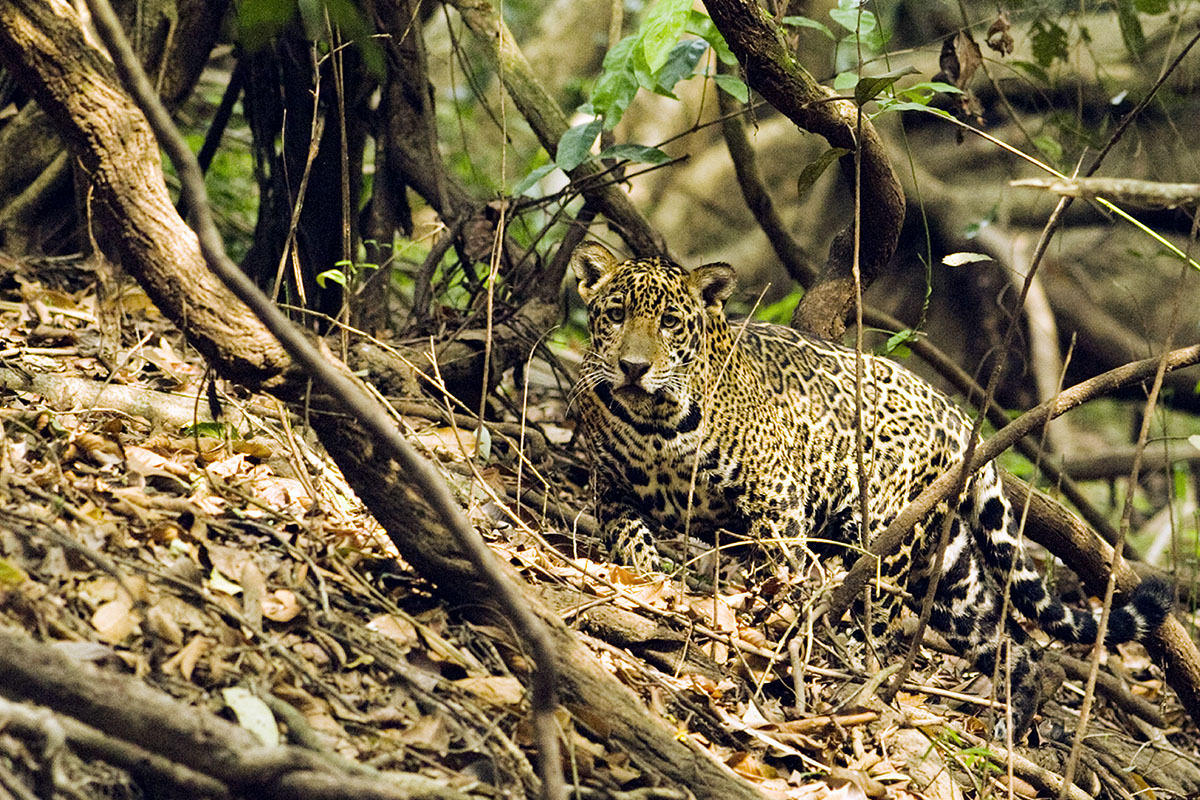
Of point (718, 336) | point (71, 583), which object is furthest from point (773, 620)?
point (71, 583)

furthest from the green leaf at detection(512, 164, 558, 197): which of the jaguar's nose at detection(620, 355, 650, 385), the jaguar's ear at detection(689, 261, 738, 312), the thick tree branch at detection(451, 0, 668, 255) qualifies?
the jaguar's nose at detection(620, 355, 650, 385)

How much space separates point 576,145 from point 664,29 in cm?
115

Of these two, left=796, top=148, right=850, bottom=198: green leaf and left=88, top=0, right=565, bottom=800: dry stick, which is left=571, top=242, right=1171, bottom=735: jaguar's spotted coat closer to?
left=796, top=148, right=850, bottom=198: green leaf

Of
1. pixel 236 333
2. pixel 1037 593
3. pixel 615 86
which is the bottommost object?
pixel 1037 593

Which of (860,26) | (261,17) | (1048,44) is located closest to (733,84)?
(860,26)

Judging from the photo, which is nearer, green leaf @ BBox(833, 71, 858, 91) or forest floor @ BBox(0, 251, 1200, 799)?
forest floor @ BBox(0, 251, 1200, 799)

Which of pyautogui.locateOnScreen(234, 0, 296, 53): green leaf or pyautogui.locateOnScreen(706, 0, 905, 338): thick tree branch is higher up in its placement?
pyautogui.locateOnScreen(706, 0, 905, 338): thick tree branch

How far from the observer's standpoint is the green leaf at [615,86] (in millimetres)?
6066

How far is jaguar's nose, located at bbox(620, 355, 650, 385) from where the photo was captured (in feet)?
19.3

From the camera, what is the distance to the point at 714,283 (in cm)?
642

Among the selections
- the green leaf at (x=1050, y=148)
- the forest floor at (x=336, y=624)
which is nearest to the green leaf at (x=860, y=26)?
the green leaf at (x=1050, y=148)

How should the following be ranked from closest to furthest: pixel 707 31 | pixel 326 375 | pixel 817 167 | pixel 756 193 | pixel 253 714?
pixel 326 375
pixel 253 714
pixel 817 167
pixel 707 31
pixel 756 193

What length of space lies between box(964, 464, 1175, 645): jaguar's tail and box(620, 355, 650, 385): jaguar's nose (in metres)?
1.90

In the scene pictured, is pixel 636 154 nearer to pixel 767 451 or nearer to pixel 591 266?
pixel 591 266
